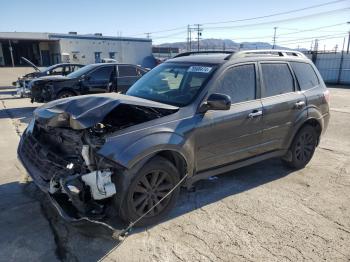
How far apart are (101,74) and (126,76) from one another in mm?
885

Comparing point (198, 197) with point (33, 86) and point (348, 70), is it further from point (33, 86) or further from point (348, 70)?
point (348, 70)

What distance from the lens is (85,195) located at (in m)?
3.23

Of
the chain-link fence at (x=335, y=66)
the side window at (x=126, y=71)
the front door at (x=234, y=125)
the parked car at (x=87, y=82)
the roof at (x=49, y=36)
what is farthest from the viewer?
the roof at (x=49, y=36)

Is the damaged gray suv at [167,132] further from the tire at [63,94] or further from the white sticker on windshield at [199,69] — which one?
the tire at [63,94]

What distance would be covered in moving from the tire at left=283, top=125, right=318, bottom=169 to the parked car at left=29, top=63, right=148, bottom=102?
22.4 ft

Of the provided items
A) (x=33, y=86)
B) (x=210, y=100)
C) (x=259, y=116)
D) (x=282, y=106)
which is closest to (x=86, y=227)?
(x=210, y=100)

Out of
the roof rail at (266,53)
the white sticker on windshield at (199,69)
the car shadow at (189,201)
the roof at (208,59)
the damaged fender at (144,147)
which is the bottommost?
the car shadow at (189,201)

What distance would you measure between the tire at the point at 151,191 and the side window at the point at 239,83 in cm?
127

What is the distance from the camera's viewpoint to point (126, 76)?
11992mm

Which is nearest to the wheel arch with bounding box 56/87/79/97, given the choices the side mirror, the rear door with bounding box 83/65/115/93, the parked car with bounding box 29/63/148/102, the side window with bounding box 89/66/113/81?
the parked car with bounding box 29/63/148/102

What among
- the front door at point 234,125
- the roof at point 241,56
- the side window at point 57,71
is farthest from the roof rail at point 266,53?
the side window at point 57,71

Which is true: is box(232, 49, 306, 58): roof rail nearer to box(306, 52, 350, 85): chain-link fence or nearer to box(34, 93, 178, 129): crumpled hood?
box(34, 93, 178, 129): crumpled hood

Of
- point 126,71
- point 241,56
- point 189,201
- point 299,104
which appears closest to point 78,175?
point 189,201

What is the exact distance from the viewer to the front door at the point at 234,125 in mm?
4051
